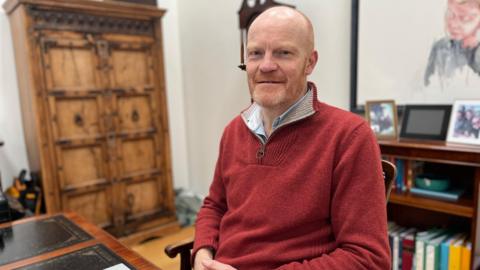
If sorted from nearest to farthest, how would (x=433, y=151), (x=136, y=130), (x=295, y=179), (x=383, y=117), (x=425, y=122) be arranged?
(x=295, y=179), (x=433, y=151), (x=425, y=122), (x=383, y=117), (x=136, y=130)

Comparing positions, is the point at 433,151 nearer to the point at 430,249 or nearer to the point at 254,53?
the point at 430,249

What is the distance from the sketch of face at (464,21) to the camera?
5.09 ft

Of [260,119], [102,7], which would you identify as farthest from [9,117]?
[260,119]

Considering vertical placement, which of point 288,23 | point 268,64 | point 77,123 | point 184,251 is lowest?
point 184,251

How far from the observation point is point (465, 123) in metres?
1.56

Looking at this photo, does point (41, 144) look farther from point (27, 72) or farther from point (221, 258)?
point (221, 258)

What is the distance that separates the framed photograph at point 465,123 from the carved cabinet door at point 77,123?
221cm

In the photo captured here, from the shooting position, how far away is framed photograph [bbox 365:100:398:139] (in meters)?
1.78

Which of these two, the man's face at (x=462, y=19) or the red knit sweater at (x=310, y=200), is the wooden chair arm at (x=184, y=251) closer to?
the red knit sweater at (x=310, y=200)

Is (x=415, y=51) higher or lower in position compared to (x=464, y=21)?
lower

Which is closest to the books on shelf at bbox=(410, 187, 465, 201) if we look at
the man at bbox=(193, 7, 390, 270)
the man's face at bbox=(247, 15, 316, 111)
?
the man at bbox=(193, 7, 390, 270)

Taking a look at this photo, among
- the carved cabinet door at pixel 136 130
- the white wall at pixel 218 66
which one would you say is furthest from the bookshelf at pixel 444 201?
the carved cabinet door at pixel 136 130

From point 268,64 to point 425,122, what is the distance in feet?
3.58

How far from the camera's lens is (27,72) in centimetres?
Result: 227
